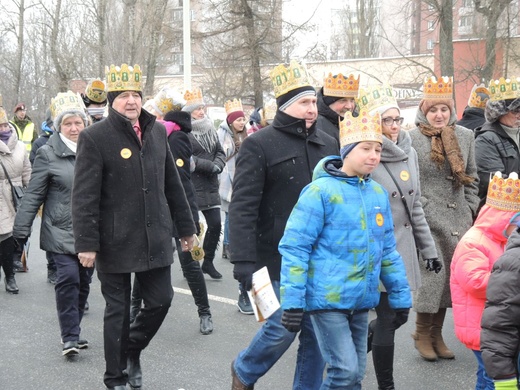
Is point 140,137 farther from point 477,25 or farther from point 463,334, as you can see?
point 477,25

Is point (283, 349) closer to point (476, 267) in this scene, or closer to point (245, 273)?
point (245, 273)

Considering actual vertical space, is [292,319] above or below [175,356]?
above

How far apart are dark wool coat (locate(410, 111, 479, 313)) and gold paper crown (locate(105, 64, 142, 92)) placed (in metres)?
2.13

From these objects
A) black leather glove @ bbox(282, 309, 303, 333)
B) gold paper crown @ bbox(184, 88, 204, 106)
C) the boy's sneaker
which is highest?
gold paper crown @ bbox(184, 88, 204, 106)

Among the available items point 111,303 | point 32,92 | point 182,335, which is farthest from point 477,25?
point 32,92

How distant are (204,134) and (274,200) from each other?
15.4 feet

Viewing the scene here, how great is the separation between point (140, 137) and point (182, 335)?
2.28 m

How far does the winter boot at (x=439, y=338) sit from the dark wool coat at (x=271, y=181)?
1950 mm

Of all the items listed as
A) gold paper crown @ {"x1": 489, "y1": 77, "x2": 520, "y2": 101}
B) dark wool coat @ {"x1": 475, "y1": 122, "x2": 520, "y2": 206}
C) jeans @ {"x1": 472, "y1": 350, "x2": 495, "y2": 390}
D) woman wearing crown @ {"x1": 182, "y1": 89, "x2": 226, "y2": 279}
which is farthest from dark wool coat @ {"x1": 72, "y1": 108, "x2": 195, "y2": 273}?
Answer: woman wearing crown @ {"x1": 182, "y1": 89, "x2": 226, "y2": 279}

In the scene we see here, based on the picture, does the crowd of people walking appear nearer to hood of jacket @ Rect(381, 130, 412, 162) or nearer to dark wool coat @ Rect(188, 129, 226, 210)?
hood of jacket @ Rect(381, 130, 412, 162)

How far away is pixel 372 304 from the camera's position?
416 cm

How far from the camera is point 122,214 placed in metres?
5.11

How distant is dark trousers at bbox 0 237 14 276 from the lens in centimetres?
868

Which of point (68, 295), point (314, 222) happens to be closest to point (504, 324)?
point (314, 222)
